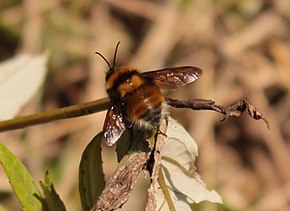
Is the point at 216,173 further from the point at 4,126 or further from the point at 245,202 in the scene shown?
the point at 4,126

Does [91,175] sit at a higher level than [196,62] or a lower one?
lower

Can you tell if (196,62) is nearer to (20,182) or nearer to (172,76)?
(172,76)

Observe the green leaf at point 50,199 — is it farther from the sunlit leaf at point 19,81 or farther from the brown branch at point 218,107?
the sunlit leaf at point 19,81

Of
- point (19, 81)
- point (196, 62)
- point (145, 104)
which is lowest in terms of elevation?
point (145, 104)

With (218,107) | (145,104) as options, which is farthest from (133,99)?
(218,107)

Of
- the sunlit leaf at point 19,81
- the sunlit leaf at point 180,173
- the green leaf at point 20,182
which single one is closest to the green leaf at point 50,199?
the green leaf at point 20,182

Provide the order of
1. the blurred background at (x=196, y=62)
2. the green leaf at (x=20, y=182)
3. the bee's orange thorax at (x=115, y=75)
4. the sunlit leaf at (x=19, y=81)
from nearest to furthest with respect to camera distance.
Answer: the green leaf at (x=20, y=182)
the bee's orange thorax at (x=115, y=75)
the sunlit leaf at (x=19, y=81)
the blurred background at (x=196, y=62)
